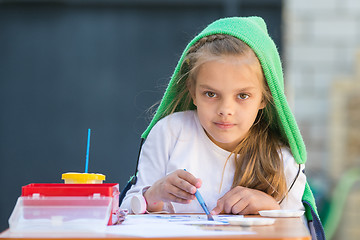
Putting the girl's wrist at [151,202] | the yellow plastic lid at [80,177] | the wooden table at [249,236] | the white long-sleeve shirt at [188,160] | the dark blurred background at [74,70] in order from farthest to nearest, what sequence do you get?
1. the dark blurred background at [74,70]
2. the white long-sleeve shirt at [188,160]
3. the girl's wrist at [151,202]
4. the yellow plastic lid at [80,177]
5. the wooden table at [249,236]

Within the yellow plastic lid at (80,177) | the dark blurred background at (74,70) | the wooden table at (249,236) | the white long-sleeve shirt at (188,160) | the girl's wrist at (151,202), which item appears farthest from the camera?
the dark blurred background at (74,70)

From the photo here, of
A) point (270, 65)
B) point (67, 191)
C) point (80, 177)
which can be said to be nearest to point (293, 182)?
point (270, 65)

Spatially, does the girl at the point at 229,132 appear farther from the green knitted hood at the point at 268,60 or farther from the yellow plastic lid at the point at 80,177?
the yellow plastic lid at the point at 80,177

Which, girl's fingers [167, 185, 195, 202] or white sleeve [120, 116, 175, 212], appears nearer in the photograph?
girl's fingers [167, 185, 195, 202]

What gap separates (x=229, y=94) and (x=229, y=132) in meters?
0.11

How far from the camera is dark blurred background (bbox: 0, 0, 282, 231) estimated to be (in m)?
3.42

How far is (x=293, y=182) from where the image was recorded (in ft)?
4.90

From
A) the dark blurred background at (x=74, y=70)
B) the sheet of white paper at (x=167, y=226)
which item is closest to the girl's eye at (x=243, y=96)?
the sheet of white paper at (x=167, y=226)

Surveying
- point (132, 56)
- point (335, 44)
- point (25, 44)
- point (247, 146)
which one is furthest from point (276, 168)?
point (335, 44)

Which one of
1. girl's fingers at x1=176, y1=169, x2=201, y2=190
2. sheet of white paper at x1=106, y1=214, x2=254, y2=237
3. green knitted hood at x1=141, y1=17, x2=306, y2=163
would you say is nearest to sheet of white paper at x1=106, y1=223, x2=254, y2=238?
sheet of white paper at x1=106, y1=214, x2=254, y2=237

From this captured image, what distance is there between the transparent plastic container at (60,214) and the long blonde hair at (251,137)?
553 millimetres

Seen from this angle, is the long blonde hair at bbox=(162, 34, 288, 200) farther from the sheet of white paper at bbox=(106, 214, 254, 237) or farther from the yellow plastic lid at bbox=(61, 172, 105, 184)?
the yellow plastic lid at bbox=(61, 172, 105, 184)

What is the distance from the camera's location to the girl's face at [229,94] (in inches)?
56.8

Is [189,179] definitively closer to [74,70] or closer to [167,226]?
[167,226]
